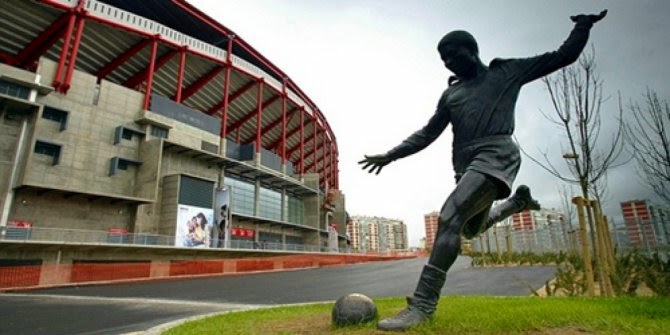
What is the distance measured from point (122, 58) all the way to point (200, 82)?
728 centimetres

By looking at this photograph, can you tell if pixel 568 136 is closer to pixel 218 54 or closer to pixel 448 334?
pixel 448 334

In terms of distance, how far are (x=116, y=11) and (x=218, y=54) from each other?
9.20 meters

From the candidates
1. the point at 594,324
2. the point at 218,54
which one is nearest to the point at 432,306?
the point at 594,324

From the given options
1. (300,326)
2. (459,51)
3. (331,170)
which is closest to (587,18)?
(459,51)

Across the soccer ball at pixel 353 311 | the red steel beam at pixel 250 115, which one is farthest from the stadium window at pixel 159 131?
the soccer ball at pixel 353 311

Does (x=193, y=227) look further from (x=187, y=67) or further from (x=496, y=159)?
(x=496, y=159)

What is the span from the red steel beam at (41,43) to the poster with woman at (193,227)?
15.8m

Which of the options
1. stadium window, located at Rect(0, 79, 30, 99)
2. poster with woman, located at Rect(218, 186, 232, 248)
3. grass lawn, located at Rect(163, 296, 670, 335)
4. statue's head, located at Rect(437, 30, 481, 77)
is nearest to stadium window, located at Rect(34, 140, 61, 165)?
stadium window, located at Rect(0, 79, 30, 99)

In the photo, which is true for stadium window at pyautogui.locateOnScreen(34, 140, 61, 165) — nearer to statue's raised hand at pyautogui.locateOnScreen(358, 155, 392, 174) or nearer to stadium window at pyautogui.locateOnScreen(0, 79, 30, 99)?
stadium window at pyautogui.locateOnScreen(0, 79, 30, 99)

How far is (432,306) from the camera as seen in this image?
3260mm

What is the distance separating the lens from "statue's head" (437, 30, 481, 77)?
358cm

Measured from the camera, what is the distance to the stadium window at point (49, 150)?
23922 millimetres

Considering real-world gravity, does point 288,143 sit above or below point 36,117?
above

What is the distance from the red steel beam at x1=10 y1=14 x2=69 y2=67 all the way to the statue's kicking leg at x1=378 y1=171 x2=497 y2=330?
33343mm
